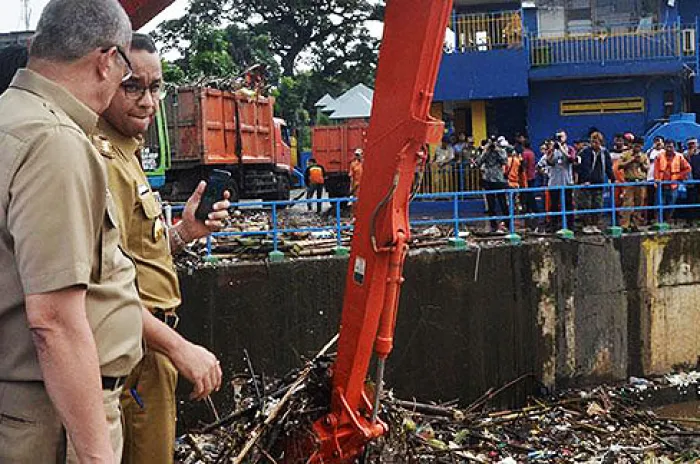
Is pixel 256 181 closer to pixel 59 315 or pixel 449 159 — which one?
pixel 449 159

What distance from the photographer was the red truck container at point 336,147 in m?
22.0

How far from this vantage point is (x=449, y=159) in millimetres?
17906

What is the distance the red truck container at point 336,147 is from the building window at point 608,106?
17.2ft

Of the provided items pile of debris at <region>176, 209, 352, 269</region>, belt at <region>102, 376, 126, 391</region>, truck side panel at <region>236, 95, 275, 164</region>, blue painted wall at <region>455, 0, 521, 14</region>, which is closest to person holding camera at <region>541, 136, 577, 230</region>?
pile of debris at <region>176, 209, 352, 269</region>

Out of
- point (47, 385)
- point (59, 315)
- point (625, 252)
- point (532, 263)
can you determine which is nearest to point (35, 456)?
point (47, 385)

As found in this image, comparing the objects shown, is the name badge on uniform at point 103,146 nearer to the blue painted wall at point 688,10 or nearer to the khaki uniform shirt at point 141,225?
the khaki uniform shirt at point 141,225

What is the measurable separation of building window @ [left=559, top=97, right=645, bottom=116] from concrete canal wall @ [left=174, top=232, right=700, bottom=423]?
32.3 ft

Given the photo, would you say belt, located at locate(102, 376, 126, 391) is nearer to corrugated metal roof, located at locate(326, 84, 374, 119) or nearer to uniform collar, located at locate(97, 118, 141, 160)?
uniform collar, located at locate(97, 118, 141, 160)

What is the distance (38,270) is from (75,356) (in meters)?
0.20

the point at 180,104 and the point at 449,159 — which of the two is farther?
the point at 449,159

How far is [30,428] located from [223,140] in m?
13.1

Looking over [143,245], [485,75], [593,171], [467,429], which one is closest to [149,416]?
[143,245]

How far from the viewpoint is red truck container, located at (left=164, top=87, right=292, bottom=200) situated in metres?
13.8

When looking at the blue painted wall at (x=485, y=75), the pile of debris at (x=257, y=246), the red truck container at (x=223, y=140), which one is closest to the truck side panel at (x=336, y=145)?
the blue painted wall at (x=485, y=75)
